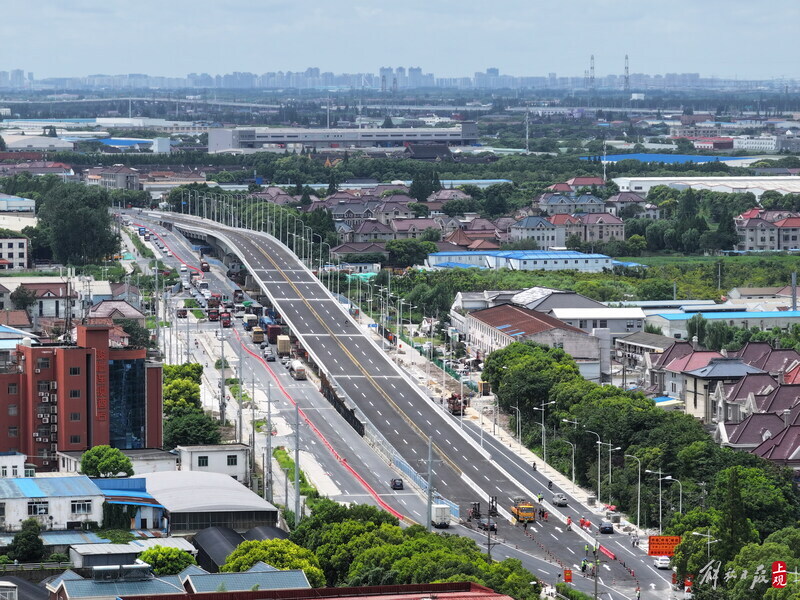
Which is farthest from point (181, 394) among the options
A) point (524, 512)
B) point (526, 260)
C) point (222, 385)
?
point (526, 260)

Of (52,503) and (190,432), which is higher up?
(52,503)

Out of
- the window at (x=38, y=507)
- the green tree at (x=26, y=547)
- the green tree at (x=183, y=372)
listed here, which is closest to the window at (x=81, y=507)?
the window at (x=38, y=507)

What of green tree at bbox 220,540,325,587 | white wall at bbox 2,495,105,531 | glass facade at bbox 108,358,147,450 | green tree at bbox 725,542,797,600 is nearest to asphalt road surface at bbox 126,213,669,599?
green tree at bbox 725,542,797,600

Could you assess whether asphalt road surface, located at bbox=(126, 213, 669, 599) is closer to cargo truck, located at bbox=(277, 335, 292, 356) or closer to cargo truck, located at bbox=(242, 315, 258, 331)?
cargo truck, located at bbox=(277, 335, 292, 356)

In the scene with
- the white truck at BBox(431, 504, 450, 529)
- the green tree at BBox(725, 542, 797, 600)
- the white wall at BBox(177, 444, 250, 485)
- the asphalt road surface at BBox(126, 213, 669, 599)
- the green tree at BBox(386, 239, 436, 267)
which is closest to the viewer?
the green tree at BBox(725, 542, 797, 600)

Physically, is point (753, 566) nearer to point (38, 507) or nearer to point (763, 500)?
point (763, 500)

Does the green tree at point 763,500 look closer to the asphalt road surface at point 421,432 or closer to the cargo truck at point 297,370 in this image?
the asphalt road surface at point 421,432
